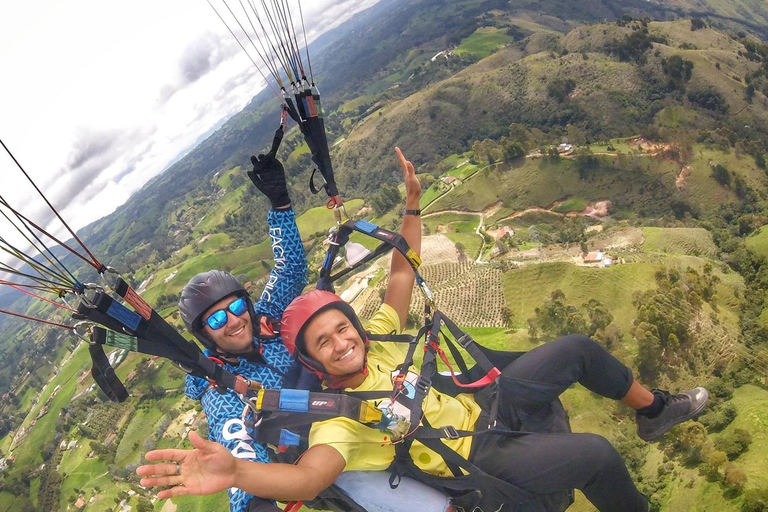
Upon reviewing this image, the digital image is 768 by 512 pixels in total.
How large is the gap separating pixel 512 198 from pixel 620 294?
3948 centimetres

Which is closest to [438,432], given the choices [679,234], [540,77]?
[679,234]

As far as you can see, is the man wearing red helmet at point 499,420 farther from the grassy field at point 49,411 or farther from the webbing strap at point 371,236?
the grassy field at point 49,411

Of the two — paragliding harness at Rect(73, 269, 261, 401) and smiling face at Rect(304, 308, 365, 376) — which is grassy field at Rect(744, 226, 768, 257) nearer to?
smiling face at Rect(304, 308, 365, 376)

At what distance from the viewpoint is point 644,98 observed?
8781 cm

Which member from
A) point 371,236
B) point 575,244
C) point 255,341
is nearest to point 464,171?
point 575,244

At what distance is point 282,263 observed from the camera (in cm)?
498

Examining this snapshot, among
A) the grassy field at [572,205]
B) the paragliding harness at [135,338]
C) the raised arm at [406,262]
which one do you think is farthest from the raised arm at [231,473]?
the grassy field at [572,205]

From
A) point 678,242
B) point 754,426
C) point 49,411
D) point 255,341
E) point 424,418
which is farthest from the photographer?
point 49,411

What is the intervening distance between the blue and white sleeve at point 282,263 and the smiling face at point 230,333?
71 cm

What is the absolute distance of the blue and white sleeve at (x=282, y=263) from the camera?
4.90m

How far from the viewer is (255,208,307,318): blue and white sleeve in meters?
4.90

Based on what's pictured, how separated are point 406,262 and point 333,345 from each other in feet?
4.77

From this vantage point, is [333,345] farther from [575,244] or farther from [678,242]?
[678,242]

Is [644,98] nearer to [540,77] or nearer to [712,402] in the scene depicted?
[540,77]
